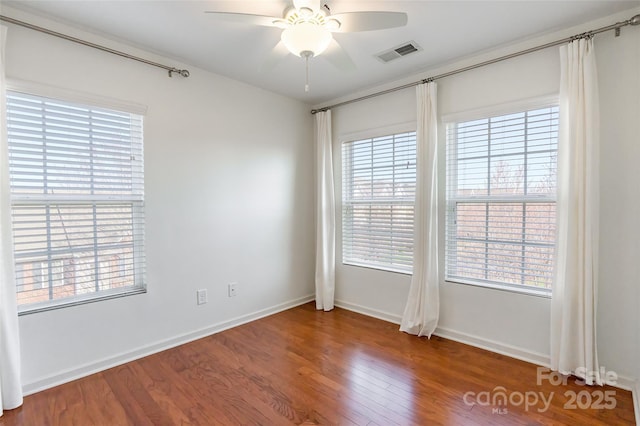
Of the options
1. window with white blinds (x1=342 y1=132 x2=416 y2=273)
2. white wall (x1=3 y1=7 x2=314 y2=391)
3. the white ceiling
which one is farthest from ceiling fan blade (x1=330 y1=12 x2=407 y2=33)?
white wall (x1=3 y1=7 x2=314 y2=391)

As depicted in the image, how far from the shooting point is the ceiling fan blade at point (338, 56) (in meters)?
1.98

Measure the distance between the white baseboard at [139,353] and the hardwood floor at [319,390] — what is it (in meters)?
0.06

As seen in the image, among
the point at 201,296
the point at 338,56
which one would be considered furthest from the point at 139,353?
the point at 338,56

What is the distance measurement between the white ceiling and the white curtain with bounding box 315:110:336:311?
923mm

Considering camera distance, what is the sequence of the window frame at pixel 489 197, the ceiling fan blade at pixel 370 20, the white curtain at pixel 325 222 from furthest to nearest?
the white curtain at pixel 325 222 → the window frame at pixel 489 197 → the ceiling fan blade at pixel 370 20

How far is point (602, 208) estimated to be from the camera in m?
2.18

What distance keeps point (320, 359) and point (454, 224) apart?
1718 mm

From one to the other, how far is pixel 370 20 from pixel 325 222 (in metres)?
2.36

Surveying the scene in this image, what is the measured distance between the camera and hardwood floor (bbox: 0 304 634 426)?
1.86 m

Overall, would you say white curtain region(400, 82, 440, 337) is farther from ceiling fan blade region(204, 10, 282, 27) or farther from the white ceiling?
ceiling fan blade region(204, 10, 282, 27)

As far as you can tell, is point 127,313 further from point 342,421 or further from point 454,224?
point 454,224

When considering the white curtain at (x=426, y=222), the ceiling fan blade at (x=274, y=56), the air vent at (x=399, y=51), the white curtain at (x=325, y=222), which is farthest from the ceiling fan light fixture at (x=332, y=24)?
the white curtain at (x=325, y=222)

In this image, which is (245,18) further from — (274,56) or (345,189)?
(345,189)

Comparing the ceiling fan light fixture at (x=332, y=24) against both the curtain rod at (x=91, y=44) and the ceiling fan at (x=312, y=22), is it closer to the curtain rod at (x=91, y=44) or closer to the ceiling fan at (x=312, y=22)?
the ceiling fan at (x=312, y=22)
